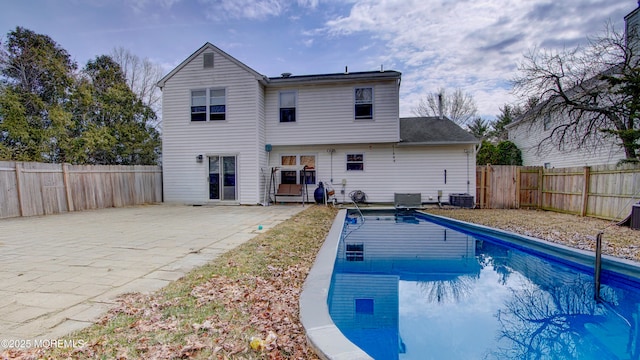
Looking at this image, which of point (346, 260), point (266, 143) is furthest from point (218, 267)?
point (266, 143)

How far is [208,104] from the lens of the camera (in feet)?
41.0

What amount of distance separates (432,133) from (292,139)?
6132 millimetres

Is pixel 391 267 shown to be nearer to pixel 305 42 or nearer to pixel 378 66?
pixel 378 66

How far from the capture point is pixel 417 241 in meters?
7.29

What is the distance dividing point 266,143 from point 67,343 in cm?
1127

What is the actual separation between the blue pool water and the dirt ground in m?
0.67

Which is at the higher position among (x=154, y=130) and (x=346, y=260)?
(x=154, y=130)

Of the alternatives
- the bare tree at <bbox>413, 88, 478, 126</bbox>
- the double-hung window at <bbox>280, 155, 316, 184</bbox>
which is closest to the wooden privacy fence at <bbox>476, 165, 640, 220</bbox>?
the double-hung window at <bbox>280, 155, 316, 184</bbox>

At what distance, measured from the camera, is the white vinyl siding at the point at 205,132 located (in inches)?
481

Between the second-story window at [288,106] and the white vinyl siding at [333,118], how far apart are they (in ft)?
0.57

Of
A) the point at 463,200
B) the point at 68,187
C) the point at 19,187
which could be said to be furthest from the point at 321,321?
the point at 68,187

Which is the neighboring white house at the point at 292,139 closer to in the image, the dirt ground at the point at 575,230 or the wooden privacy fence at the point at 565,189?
the wooden privacy fence at the point at 565,189

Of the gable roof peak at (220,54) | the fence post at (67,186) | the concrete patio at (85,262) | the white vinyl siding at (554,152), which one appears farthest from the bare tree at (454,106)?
the fence post at (67,186)

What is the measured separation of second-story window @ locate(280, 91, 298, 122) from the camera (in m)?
12.9
